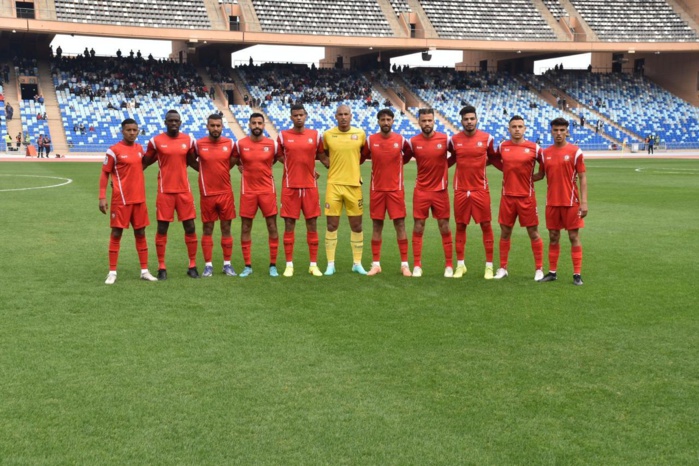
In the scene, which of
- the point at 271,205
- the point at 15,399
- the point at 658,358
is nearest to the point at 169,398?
the point at 15,399

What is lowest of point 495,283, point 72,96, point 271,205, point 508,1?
point 495,283

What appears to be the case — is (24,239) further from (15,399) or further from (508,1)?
(508,1)

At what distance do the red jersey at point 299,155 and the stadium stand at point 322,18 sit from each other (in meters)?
38.5

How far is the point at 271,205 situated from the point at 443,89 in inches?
1782

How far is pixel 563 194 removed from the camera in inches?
334

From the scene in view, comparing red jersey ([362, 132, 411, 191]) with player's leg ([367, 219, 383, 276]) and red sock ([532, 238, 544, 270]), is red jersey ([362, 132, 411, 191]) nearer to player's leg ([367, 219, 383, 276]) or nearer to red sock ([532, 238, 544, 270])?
player's leg ([367, 219, 383, 276])

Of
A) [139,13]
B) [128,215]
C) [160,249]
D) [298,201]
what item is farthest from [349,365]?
[139,13]

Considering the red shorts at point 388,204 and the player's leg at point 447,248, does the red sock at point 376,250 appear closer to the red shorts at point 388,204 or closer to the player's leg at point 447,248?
the red shorts at point 388,204

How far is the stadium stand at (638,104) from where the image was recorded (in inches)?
1930

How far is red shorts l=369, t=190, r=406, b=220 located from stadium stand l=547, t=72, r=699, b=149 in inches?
1703

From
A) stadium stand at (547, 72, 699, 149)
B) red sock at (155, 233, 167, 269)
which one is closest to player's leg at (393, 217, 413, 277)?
red sock at (155, 233, 167, 269)

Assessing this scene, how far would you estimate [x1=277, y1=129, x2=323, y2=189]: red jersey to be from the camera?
8.90m

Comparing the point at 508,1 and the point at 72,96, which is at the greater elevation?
the point at 508,1

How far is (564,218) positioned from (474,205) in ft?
3.32
